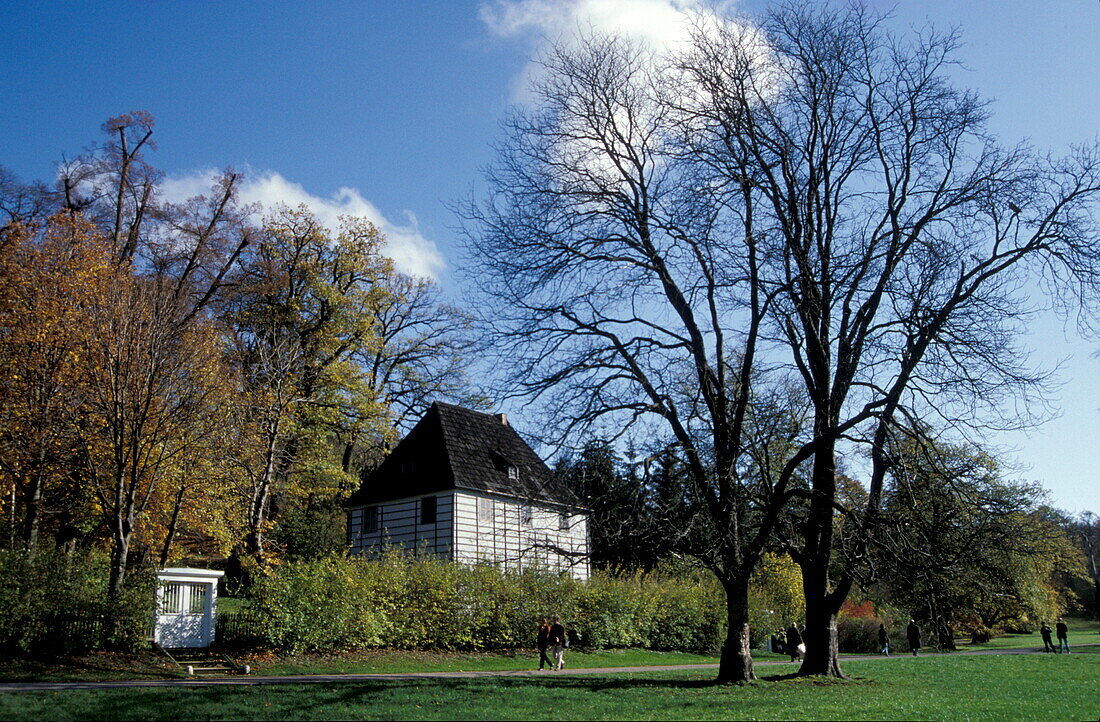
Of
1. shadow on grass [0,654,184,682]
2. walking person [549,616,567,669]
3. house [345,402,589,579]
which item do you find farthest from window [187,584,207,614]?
walking person [549,616,567,669]

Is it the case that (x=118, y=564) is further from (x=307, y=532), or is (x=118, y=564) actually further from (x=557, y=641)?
(x=307, y=532)

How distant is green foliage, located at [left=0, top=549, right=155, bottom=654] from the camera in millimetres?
18047

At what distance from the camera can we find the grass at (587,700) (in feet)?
38.3

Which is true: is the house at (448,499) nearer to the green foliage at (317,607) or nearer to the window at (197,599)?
the green foliage at (317,607)

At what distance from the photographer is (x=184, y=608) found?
21531mm

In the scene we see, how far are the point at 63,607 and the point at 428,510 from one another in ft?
51.3

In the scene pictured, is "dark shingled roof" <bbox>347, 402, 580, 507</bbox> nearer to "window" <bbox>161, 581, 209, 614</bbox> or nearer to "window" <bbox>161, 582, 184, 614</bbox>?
"window" <bbox>161, 581, 209, 614</bbox>

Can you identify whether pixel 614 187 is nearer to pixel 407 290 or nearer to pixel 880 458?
pixel 880 458

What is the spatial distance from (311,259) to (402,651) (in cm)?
1907

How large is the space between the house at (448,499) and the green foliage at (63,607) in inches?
443

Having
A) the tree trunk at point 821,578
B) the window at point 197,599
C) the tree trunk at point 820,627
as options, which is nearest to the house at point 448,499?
the window at point 197,599

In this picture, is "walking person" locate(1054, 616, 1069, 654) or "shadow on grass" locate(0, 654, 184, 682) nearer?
"shadow on grass" locate(0, 654, 184, 682)

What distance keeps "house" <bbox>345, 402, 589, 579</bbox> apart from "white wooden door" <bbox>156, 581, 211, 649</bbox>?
878cm

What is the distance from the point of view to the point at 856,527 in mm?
15875
